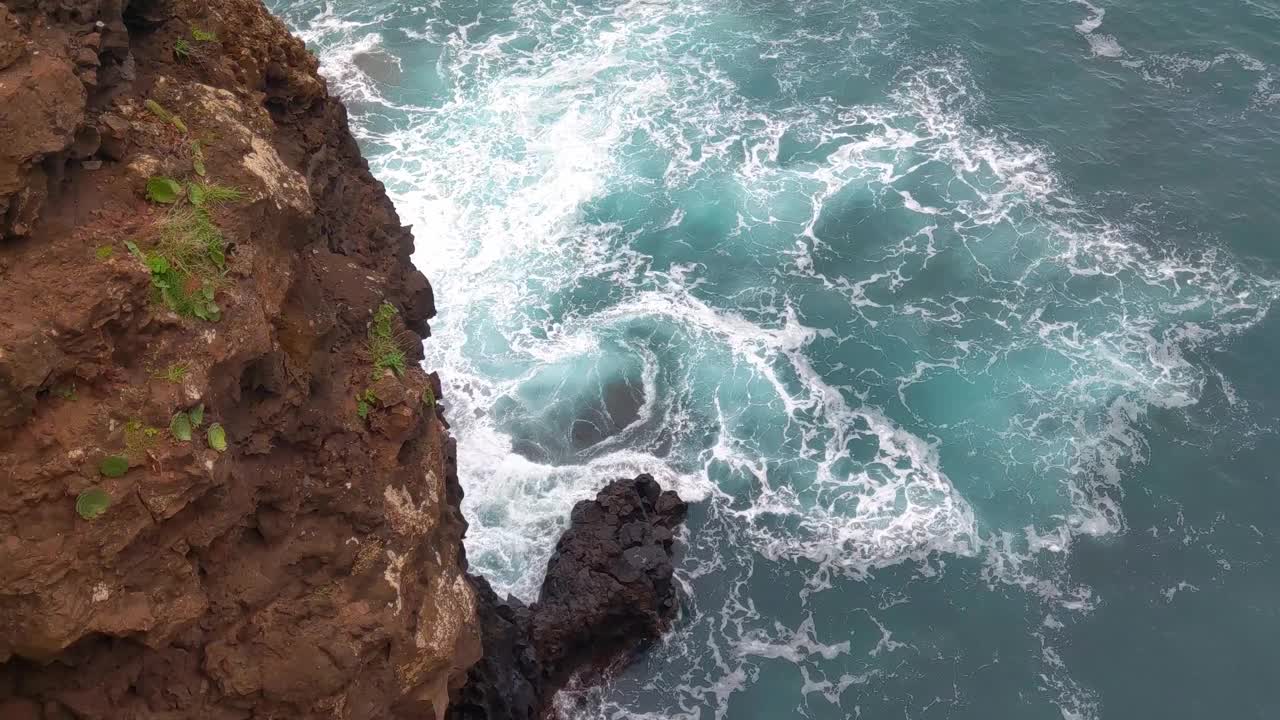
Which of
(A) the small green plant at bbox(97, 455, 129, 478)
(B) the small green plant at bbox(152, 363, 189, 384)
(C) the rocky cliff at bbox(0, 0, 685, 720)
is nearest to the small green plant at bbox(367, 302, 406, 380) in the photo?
(C) the rocky cliff at bbox(0, 0, 685, 720)

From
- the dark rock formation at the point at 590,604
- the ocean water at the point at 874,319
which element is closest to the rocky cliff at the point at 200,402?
the dark rock formation at the point at 590,604

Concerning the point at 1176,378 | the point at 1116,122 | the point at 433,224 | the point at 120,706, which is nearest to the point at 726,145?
the point at 433,224

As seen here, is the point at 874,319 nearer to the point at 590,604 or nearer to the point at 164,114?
the point at 590,604

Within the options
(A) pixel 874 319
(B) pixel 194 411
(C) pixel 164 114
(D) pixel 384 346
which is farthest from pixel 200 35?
(A) pixel 874 319

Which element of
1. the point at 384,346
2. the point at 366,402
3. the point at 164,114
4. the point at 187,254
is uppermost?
the point at 164,114

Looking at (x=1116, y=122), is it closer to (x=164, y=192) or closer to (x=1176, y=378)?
(x=1176, y=378)

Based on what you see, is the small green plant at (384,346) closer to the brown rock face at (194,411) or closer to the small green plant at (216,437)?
the brown rock face at (194,411)
